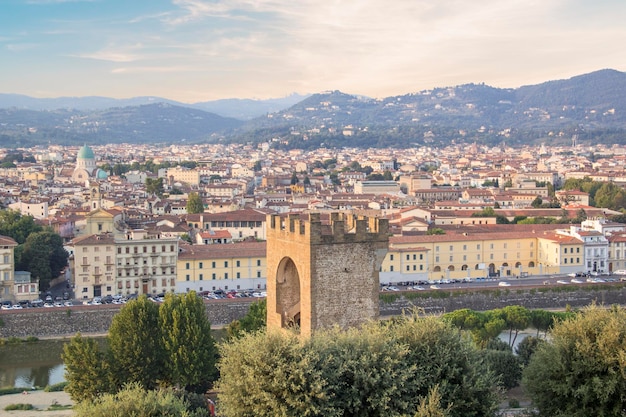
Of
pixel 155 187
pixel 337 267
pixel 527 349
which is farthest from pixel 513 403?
pixel 155 187

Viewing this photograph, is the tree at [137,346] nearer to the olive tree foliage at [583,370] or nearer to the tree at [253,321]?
the tree at [253,321]

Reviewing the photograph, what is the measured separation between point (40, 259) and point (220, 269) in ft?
24.0

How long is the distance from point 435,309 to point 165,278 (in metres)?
10.6

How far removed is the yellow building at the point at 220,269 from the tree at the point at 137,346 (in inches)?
473

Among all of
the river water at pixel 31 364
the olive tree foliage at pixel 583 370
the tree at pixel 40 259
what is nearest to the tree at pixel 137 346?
the river water at pixel 31 364

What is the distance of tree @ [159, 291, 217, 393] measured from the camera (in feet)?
65.9

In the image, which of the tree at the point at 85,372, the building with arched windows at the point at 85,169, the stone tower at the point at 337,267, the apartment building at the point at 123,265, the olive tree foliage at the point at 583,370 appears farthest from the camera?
the building with arched windows at the point at 85,169

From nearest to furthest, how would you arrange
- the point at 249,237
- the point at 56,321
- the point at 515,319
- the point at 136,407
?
the point at 136,407 → the point at 515,319 → the point at 56,321 → the point at 249,237

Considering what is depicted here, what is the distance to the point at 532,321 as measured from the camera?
26828 mm

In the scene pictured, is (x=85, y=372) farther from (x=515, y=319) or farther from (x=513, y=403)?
(x=515, y=319)

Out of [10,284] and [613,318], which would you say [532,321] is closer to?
[613,318]

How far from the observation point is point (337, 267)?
11.7 m

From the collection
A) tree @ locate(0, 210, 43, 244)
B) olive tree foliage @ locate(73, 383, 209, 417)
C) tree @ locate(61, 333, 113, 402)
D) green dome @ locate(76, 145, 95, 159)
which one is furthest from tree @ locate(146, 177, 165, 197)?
olive tree foliage @ locate(73, 383, 209, 417)

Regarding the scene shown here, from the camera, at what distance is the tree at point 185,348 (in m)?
20.1
